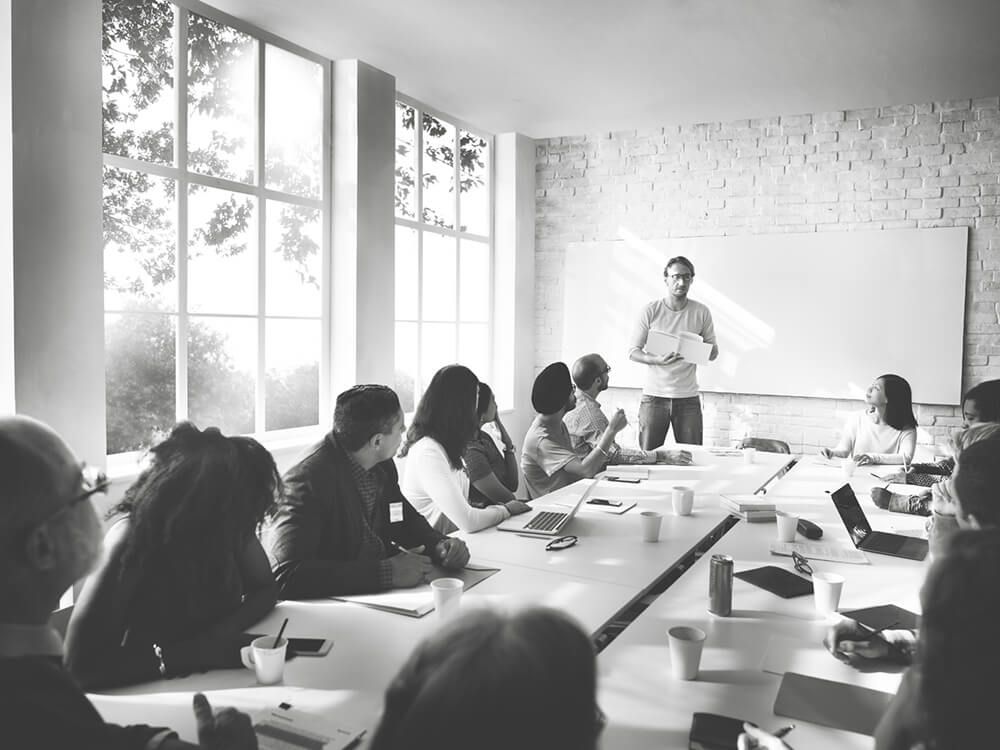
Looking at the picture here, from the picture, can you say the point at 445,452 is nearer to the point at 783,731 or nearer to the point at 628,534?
the point at 628,534

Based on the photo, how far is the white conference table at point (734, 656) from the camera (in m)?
1.39

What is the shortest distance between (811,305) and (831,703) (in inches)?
199

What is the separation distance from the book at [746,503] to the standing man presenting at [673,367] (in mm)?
2622

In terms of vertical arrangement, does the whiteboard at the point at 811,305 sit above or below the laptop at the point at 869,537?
above

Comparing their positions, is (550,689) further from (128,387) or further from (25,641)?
(128,387)

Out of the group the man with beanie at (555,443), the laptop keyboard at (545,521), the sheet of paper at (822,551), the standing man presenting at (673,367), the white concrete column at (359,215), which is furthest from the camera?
the standing man presenting at (673,367)

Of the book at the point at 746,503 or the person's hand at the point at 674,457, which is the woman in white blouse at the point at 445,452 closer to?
the book at the point at 746,503

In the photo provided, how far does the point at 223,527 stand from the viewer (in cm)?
175

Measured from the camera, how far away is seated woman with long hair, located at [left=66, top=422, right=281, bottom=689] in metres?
1.58

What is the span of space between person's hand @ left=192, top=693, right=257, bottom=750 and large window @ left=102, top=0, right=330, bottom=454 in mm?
2997

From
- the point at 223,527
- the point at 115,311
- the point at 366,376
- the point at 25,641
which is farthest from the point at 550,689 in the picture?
the point at 366,376

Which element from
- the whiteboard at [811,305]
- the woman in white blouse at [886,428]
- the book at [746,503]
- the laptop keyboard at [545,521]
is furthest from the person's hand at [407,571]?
the whiteboard at [811,305]

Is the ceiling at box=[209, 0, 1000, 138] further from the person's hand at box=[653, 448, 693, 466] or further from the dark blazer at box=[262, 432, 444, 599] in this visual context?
the dark blazer at box=[262, 432, 444, 599]

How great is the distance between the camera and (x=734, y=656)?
1.70 m
